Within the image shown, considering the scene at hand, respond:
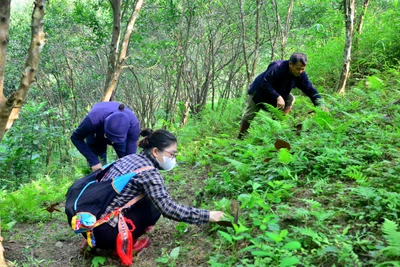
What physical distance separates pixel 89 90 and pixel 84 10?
7.57 meters

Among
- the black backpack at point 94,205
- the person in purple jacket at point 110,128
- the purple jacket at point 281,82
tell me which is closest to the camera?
the black backpack at point 94,205

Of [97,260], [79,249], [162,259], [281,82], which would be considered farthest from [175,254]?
[281,82]

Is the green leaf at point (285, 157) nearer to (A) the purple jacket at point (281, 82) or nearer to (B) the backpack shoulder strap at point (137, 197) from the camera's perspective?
(B) the backpack shoulder strap at point (137, 197)

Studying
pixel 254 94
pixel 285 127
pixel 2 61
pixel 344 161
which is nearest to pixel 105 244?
pixel 2 61

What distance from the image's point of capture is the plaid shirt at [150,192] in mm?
2795

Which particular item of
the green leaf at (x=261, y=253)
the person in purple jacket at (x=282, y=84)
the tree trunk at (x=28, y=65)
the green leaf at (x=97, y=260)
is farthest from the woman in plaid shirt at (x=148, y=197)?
the person in purple jacket at (x=282, y=84)

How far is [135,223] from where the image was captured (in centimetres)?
306

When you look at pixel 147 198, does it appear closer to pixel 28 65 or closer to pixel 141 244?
pixel 141 244

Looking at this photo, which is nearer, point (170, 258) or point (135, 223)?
point (170, 258)

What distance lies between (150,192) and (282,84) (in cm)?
313

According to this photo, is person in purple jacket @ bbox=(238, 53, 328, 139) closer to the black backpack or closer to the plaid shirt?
the plaid shirt

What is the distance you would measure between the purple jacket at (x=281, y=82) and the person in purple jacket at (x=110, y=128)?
2.02 meters

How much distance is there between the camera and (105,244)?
298cm

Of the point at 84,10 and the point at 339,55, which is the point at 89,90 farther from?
the point at 339,55
